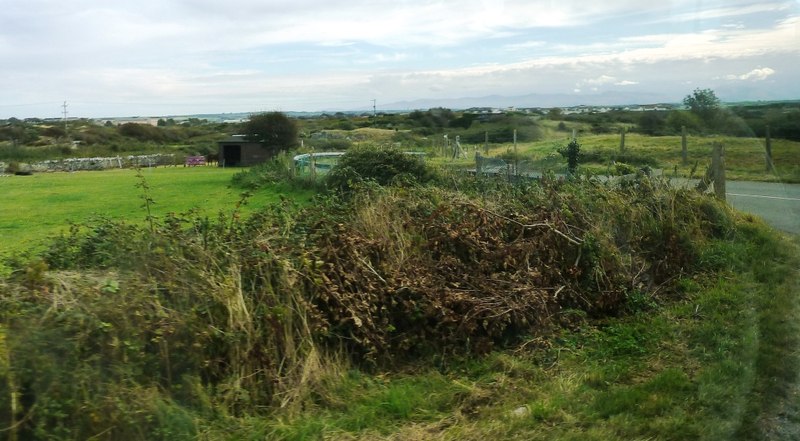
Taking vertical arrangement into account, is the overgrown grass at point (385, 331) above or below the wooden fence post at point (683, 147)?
below

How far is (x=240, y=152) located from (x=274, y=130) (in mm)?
4382

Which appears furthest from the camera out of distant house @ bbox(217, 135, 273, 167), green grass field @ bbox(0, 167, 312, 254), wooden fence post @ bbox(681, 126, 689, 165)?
distant house @ bbox(217, 135, 273, 167)

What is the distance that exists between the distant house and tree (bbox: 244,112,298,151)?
790 millimetres

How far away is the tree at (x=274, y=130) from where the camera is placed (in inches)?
1996

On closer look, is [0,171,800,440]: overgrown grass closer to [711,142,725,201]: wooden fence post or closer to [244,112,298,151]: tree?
[711,142,725,201]: wooden fence post

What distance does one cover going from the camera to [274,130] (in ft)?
167

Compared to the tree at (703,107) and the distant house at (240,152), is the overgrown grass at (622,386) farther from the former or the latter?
the distant house at (240,152)

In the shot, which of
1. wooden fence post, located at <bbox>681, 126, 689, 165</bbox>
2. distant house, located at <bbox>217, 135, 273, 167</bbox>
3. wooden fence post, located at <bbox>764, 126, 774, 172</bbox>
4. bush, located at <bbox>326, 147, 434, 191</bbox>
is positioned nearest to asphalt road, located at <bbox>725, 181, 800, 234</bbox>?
wooden fence post, located at <bbox>764, 126, 774, 172</bbox>

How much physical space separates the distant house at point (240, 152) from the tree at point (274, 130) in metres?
0.79

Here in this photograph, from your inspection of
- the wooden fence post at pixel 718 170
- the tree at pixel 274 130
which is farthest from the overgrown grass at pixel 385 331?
the tree at pixel 274 130

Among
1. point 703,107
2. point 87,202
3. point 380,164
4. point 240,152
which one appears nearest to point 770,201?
point 703,107

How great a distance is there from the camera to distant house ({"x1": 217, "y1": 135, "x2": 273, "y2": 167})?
52.1m

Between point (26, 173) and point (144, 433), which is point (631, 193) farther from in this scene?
point (26, 173)

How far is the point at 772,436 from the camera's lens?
4699 mm
